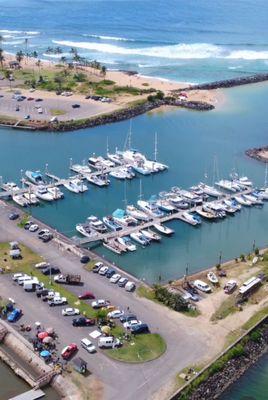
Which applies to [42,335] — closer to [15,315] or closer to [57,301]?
[15,315]

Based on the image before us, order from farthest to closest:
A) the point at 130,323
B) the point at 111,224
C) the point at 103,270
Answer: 1. the point at 111,224
2. the point at 103,270
3. the point at 130,323

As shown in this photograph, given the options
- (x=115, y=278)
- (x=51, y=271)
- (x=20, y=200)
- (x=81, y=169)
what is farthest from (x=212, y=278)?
(x=81, y=169)

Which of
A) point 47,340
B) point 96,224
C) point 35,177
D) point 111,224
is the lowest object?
point 47,340

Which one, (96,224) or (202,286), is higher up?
(96,224)

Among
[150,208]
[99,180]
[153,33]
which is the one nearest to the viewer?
[150,208]

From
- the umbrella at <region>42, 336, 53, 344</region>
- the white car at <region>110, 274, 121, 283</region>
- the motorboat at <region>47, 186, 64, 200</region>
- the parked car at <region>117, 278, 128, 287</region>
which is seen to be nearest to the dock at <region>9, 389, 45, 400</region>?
the umbrella at <region>42, 336, 53, 344</region>

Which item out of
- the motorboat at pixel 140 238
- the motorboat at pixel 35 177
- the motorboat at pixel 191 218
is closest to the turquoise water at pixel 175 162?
the motorboat at pixel 191 218

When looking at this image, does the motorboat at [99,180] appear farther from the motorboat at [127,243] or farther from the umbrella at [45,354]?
the umbrella at [45,354]
